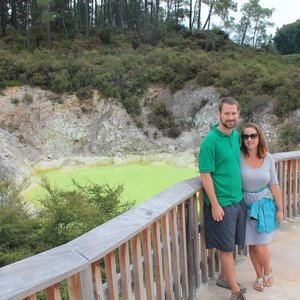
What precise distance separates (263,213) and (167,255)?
98cm

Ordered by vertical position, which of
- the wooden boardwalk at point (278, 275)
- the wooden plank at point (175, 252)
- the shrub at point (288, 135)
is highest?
the wooden plank at point (175, 252)

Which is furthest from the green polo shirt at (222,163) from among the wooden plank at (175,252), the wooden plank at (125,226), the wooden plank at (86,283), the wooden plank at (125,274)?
the wooden plank at (86,283)

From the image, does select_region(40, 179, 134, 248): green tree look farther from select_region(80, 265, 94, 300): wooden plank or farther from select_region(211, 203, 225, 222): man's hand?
select_region(80, 265, 94, 300): wooden plank

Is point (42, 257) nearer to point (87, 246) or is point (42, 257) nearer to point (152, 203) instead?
point (87, 246)

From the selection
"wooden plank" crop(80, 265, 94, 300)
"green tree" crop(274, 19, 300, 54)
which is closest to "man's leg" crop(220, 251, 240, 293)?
"wooden plank" crop(80, 265, 94, 300)

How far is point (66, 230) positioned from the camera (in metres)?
7.43

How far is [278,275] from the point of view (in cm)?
361

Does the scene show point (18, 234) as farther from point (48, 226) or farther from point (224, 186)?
point (224, 186)

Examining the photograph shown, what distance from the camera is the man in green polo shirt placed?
9.34 ft

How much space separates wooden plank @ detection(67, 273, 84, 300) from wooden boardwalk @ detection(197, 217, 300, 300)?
5.95 feet

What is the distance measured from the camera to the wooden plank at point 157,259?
2545 millimetres

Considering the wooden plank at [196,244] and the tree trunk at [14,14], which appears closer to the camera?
the wooden plank at [196,244]

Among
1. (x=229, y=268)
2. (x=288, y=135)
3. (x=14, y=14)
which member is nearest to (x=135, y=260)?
(x=229, y=268)

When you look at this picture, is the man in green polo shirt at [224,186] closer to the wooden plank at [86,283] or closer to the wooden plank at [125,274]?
the wooden plank at [125,274]
